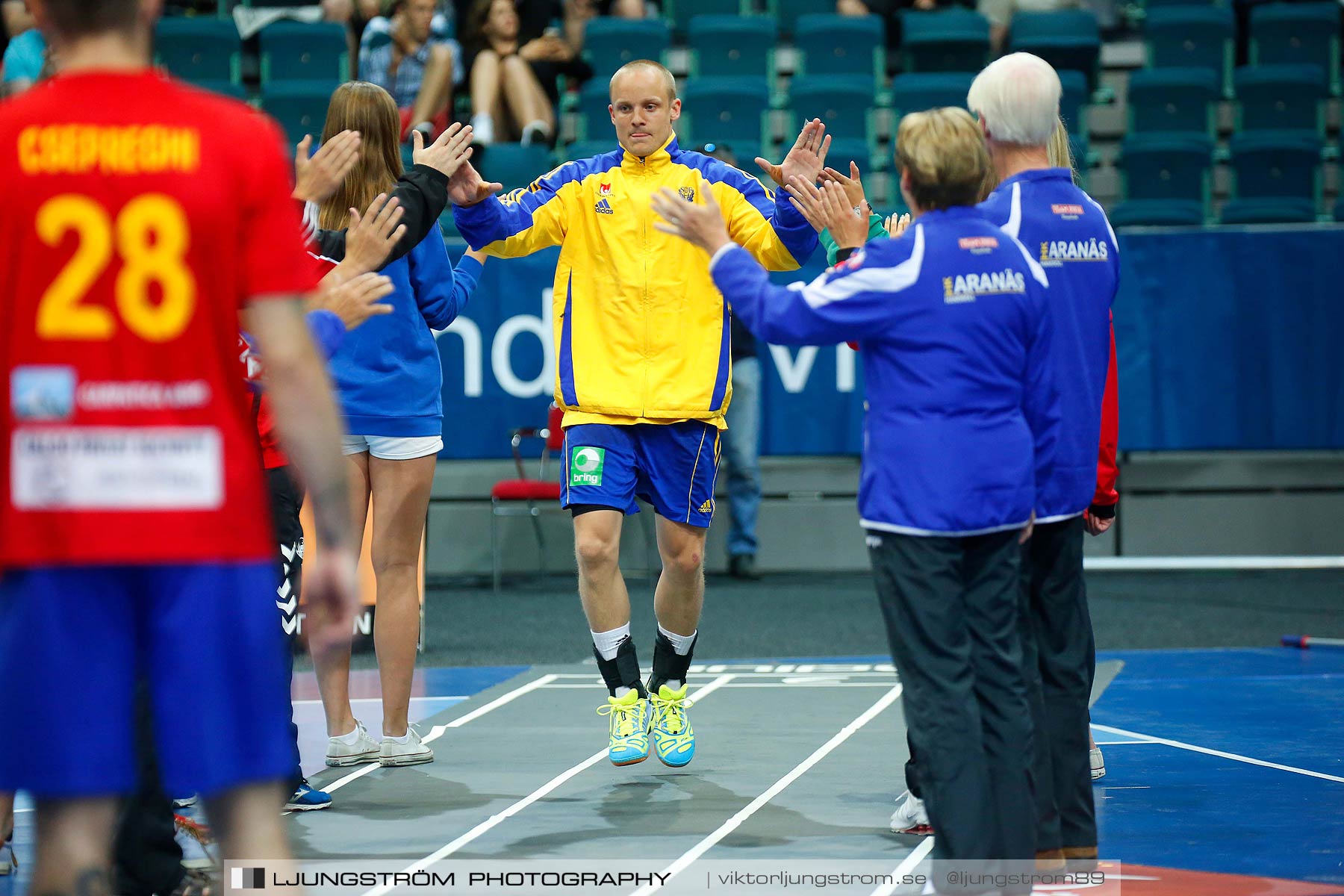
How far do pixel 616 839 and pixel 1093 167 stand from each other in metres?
10.2

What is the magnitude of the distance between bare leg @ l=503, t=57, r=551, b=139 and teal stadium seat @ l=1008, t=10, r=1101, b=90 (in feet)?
12.5

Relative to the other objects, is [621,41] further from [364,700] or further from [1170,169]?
[364,700]

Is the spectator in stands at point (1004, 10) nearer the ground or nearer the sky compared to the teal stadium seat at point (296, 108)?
nearer the sky

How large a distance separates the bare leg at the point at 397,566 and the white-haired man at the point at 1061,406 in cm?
222

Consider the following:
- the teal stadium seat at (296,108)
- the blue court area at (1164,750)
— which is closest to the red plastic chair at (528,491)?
the blue court area at (1164,750)

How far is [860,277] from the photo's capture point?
134 inches

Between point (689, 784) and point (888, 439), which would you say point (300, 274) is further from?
point (689, 784)

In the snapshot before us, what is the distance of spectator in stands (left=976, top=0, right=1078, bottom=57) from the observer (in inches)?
523

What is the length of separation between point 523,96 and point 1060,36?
4358 mm

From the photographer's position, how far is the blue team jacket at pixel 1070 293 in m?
3.75

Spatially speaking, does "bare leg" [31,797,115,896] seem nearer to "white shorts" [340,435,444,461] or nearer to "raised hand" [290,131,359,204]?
"raised hand" [290,131,359,204]

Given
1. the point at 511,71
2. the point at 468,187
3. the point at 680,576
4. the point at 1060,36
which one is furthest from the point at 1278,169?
the point at 468,187

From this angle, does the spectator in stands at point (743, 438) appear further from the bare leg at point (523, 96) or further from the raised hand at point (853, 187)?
the raised hand at point (853, 187)

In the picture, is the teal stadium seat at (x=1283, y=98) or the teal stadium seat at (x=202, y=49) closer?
the teal stadium seat at (x=1283, y=98)
